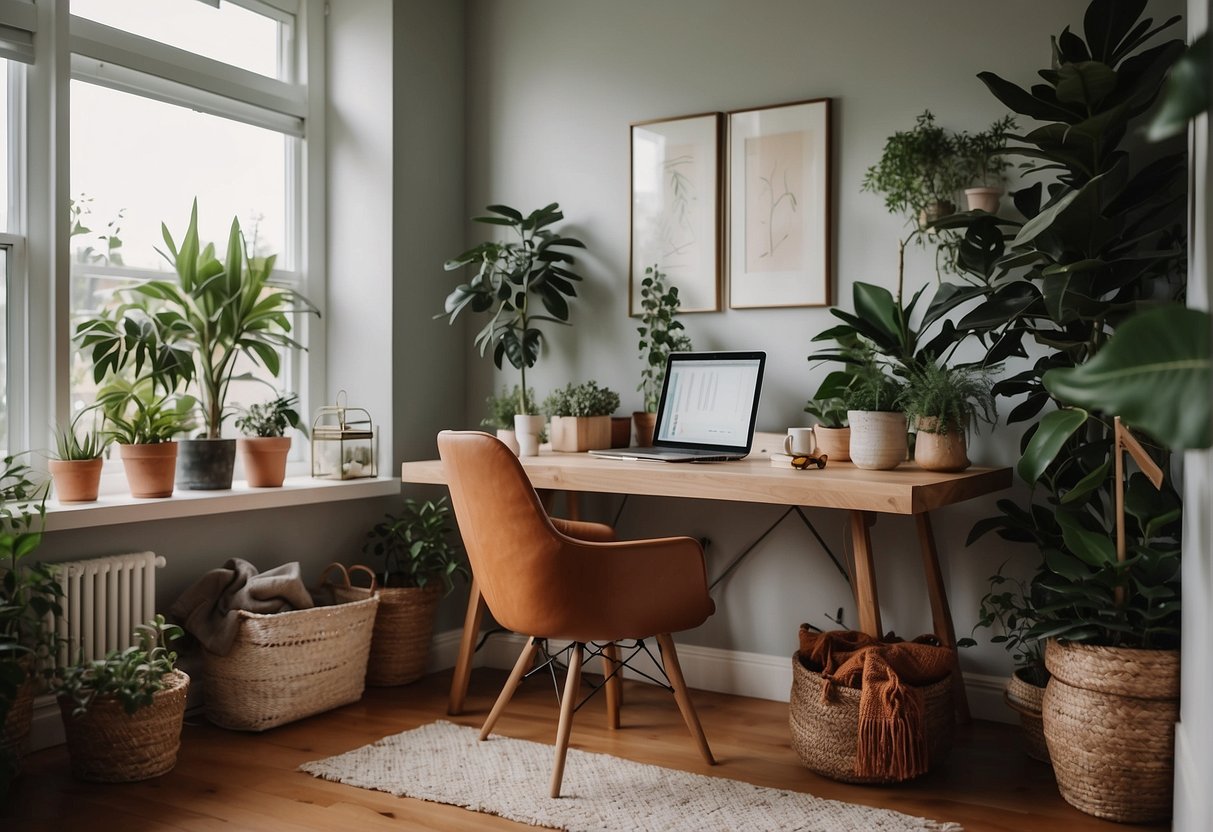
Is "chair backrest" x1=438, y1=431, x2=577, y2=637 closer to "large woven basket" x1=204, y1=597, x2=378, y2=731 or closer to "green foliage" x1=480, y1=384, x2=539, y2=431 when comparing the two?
"large woven basket" x1=204, y1=597, x2=378, y2=731

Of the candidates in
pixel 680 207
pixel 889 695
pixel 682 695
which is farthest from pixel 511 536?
pixel 680 207

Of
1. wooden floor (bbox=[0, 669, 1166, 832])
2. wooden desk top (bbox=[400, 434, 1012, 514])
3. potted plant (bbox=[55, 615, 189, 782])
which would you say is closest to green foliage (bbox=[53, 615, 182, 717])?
potted plant (bbox=[55, 615, 189, 782])

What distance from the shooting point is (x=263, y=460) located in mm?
3297

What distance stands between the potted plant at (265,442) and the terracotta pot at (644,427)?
1.10 m

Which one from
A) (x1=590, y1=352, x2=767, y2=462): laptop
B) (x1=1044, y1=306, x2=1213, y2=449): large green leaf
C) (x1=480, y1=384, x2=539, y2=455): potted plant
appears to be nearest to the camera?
(x1=1044, y1=306, x2=1213, y2=449): large green leaf

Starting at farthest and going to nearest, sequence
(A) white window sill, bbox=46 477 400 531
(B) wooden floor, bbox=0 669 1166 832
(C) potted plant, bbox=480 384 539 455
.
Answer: (C) potted plant, bbox=480 384 539 455 < (A) white window sill, bbox=46 477 400 531 < (B) wooden floor, bbox=0 669 1166 832

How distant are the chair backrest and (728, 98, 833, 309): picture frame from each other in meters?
1.25

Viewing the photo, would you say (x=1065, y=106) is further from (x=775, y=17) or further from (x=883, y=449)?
(x=775, y=17)

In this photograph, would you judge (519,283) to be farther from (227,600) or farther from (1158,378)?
(1158,378)

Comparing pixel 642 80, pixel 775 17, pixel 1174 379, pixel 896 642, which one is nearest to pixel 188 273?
pixel 642 80

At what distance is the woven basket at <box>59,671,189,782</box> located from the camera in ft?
8.25

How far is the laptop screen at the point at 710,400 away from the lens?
3.11m

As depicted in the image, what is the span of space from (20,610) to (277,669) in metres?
0.72

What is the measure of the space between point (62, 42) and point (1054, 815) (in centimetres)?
323
